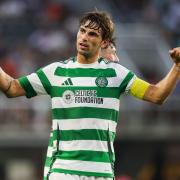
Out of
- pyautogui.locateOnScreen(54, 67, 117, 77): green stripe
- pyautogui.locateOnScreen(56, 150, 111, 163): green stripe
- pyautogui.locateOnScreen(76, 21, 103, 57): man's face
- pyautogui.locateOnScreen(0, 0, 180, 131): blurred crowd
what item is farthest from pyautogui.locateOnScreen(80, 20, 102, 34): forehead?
pyautogui.locateOnScreen(0, 0, 180, 131): blurred crowd

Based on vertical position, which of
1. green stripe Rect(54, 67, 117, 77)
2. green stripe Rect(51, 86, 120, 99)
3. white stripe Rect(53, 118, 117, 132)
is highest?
green stripe Rect(54, 67, 117, 77)

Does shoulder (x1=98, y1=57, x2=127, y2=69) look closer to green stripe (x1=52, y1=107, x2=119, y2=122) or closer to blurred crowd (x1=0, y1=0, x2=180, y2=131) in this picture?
green stripe (x1=52, y1=107, x2=119, y2=122)

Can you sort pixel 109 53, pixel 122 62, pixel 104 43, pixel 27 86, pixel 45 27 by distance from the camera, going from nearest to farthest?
pixel 27 86 → pixel 104 43 → pixel 109 53 → pixel 122 62 → pixel 45 27

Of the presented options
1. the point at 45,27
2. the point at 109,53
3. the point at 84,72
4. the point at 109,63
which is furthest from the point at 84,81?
the point at 45,27

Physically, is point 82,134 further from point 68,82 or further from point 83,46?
point 83,46

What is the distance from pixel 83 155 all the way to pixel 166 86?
91 cm

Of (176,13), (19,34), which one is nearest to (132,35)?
(176,13)

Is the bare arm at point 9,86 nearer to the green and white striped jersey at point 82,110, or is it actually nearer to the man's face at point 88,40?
the green and white striped jersey at point 82,110

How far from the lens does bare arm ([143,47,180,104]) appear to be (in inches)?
308

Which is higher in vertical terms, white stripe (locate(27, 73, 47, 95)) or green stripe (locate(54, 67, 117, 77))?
green stripe (locate(54, 67, 117, 77))

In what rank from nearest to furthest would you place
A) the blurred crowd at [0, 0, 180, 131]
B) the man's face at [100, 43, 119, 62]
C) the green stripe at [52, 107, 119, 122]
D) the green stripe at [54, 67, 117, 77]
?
1. the green stripe at [52, 107, 119, 122]
2. the green stripe at [54, 67, 117, 77]
3. the man's face at [100, 43, 119, 62]
4. the blurred crowd at [0, 0, 180, 131]

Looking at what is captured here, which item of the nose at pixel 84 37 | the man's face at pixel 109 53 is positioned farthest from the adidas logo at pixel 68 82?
the man's face at pixel 109 53

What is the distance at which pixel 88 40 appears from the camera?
805cm

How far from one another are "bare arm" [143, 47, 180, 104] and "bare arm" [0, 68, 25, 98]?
1.09 metres
